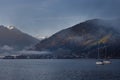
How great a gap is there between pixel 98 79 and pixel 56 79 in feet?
46.8

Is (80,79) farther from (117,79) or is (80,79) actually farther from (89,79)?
(117,79)

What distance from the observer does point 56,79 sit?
110750 mm

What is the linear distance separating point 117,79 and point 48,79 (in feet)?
77.3

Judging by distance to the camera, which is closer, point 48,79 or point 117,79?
point 117,79

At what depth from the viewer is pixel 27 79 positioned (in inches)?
4382

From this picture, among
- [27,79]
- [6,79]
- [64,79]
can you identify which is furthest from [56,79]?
[6,79]

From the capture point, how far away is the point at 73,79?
361 feet

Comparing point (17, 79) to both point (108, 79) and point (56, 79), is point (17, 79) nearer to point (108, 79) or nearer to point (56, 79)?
point (56, 79)

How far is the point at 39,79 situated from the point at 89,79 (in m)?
17.2

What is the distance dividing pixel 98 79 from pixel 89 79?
299 cm

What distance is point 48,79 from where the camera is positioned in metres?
112

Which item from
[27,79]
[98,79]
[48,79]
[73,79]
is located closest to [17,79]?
[27,79]

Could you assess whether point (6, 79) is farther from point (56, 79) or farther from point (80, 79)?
point (80, 79)

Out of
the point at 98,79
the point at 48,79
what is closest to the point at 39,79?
the point at 48,79
